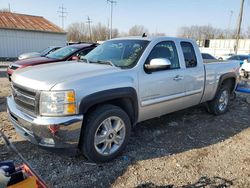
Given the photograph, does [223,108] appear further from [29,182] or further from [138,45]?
[29,182]

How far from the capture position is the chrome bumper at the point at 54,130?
3.09 meters

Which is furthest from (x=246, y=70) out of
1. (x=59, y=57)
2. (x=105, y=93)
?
(x=105, y=93)

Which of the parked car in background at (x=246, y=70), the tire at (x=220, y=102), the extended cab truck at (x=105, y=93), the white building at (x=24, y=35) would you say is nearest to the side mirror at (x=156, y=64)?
the extended cab truck at (x=105, y=93)

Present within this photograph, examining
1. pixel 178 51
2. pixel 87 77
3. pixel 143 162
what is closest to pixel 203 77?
pixel 178 51

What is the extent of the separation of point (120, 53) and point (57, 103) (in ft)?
5.69

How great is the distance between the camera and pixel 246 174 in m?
3.58

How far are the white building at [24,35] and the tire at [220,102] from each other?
21613 mm

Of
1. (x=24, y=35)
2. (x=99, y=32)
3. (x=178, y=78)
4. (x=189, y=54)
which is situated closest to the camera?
(x=178, y=78)

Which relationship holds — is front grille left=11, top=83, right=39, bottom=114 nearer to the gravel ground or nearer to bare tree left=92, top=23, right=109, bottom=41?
the gravel ground

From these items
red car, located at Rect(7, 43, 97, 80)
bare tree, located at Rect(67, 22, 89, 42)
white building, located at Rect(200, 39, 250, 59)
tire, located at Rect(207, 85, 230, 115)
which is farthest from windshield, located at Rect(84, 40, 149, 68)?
bare tree, located at Rect(67, 22, 89, 42)

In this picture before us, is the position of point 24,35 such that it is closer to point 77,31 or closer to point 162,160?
point 162,160

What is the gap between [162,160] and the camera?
153 inches

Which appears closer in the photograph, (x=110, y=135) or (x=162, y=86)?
(x=110, y=135)

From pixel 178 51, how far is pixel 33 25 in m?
23.5
